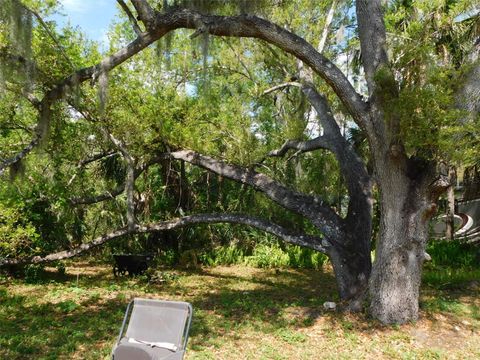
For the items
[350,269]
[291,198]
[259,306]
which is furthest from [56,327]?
[350,269]

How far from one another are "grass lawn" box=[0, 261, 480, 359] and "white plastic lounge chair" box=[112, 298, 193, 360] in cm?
139

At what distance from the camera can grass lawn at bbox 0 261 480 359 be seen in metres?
5.49

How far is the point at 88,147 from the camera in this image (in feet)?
33.5

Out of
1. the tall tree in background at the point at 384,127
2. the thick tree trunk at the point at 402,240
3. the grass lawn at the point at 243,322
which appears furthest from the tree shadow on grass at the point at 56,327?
the thick tree trunk at the point at 402,240

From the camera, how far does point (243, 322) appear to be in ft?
22.4

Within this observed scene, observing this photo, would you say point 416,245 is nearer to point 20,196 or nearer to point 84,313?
point 84,313

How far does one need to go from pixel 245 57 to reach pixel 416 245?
7710 mm

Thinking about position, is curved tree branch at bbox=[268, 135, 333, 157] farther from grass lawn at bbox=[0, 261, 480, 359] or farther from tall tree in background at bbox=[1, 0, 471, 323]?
grass lawn at bbox=[0, 261, 480, 359]

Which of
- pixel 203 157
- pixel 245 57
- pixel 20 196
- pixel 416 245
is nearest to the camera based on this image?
pixel 416 245

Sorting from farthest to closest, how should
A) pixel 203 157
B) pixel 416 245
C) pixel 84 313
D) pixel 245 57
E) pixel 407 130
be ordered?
1. pixel 245 57
2. pixel 203 157
3. pixel 84 313
4. pixel 416 245
5. pixel 407 130

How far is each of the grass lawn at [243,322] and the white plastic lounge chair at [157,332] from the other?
1389mm

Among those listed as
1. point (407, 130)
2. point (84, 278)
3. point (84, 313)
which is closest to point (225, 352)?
point (84, 313)

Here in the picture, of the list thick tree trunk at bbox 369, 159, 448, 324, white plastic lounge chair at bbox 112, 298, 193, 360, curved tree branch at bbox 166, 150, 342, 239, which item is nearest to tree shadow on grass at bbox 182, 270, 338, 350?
thick tree trunk at bbox 369, 159, 448, 324

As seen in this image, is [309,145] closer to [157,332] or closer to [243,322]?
[243,322]
